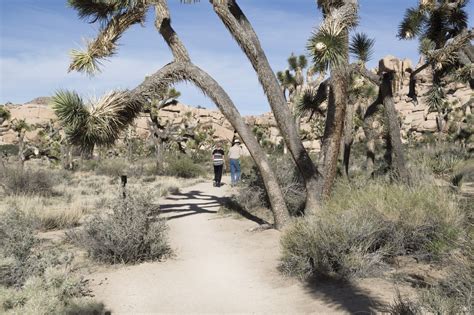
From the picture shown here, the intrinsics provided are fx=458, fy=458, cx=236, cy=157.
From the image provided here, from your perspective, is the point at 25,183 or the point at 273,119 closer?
the point at 25,183

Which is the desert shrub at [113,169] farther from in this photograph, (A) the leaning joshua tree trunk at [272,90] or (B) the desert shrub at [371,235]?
(B) the desert shrub at [371,235]

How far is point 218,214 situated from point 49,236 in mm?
3982

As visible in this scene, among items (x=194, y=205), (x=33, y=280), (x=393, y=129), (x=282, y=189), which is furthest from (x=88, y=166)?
(x=33, y=280)

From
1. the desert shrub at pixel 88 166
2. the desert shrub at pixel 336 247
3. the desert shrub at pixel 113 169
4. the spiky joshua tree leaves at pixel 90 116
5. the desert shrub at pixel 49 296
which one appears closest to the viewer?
the desert shrub at pixel 49 296

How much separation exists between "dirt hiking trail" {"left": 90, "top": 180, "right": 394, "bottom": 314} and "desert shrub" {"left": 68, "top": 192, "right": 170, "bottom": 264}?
239 mm

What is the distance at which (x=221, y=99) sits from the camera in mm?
8969

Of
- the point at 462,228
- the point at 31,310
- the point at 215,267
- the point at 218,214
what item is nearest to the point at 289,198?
the point at 218,214

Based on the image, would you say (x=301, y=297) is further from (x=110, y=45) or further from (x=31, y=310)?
(x=110, y=45)

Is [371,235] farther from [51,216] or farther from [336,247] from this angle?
[51,216]

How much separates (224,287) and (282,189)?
5.03 m

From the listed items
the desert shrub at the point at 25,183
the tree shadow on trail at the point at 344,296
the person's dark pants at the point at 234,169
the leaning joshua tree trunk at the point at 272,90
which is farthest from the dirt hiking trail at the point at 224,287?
the person's dark pants at the point at 234,169

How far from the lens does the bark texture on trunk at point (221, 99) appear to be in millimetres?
8781

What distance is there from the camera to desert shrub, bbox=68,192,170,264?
6711mm

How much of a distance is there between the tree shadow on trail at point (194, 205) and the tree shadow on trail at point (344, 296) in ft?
15.0
